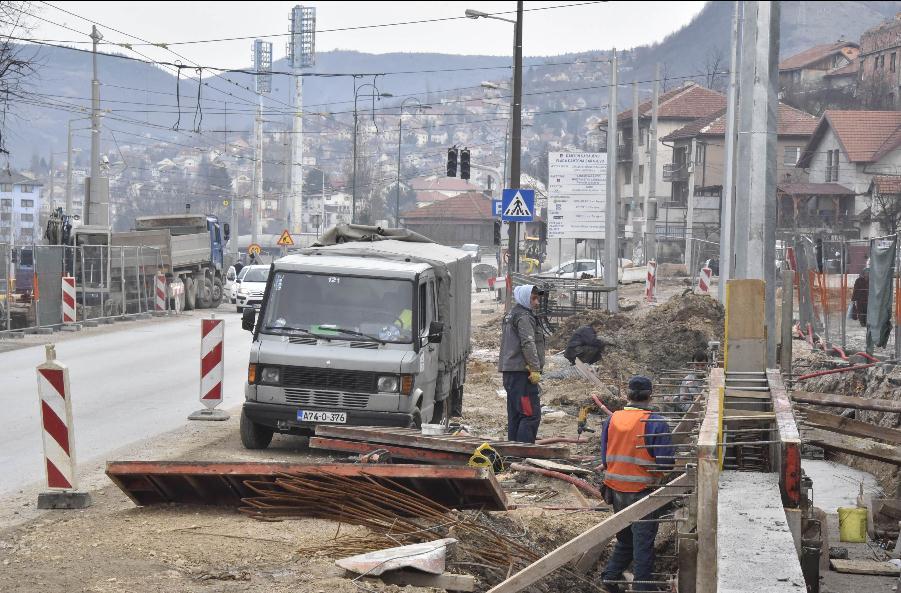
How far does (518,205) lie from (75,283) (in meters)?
13.1

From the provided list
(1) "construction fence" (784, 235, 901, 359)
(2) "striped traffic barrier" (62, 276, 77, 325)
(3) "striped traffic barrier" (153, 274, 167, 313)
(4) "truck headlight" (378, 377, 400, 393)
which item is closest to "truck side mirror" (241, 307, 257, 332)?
(4) "truck headlight" (378, 377, 400, 393)

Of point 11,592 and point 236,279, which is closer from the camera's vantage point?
point 11,592

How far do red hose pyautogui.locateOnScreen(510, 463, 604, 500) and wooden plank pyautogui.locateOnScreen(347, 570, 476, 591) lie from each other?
3379 mm

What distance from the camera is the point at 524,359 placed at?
13.0m

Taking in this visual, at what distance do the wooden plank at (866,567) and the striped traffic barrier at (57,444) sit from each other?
591cm

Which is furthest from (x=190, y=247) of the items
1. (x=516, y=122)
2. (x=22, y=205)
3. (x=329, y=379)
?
(x=22, y=205)

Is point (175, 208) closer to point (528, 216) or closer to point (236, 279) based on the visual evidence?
point (236, 279)

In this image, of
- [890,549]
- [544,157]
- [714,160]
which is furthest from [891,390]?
[544,157]

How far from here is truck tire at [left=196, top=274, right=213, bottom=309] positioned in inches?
1716

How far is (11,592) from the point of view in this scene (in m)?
7.33

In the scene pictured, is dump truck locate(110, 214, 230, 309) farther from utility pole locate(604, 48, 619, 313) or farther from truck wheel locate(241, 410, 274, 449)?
truck wheel locate(241, 410, 274, 449)

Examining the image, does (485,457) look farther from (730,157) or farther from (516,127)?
(516,127)

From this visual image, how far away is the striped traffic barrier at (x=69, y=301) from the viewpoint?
31.3 meters

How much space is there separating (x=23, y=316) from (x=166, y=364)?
26.4 ft
